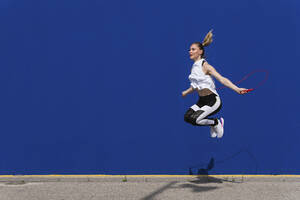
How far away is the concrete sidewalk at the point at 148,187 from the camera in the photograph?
441cm

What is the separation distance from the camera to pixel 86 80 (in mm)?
5414

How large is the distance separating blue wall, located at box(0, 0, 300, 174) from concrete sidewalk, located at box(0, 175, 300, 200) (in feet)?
0.54

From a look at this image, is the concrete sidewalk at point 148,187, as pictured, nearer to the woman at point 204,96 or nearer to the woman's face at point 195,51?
the woman at point 204,96

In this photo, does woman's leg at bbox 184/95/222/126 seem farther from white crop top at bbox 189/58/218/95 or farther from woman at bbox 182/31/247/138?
white crop top at bbox 189/58/218/95

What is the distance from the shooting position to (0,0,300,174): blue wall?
530 cm

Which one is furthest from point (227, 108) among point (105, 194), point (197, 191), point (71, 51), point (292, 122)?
point (71, 51)

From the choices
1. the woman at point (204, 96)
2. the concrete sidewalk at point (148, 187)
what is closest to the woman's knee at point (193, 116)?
the woman at point (204, 96)

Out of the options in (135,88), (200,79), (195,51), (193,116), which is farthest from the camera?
(135,88)

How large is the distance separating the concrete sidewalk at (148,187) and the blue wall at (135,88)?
6.4 inches

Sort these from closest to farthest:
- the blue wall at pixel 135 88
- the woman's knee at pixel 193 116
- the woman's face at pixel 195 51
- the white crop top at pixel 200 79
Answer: the woman's knee at pixel 193 116, the white crop top at pixel 200 79, the woman's face at pixel 195 51, the blue wall at pixel 135 88

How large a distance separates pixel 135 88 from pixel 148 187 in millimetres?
1744

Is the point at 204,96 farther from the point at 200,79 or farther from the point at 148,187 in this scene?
the point at 148,187

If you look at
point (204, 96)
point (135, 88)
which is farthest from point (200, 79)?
point (135, 88)

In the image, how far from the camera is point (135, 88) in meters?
5.41
